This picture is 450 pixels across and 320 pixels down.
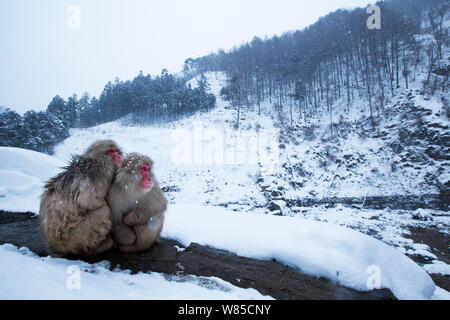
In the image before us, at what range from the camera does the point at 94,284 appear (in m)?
1.66

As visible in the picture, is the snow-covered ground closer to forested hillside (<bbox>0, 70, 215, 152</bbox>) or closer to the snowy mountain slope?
the snowy mountain slope

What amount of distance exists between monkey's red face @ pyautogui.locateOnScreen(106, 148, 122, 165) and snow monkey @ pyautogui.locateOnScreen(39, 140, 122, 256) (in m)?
0.16

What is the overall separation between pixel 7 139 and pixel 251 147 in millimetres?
28812

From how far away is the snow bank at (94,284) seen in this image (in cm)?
134

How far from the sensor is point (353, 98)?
33.2 metres

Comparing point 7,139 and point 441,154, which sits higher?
point 7,139

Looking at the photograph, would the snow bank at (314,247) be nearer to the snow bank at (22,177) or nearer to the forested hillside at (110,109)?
the snow bank at (22,177)

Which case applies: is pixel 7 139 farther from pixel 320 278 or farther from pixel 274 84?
pixel 274 84

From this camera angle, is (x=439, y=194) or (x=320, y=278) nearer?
(x=320, y=278)

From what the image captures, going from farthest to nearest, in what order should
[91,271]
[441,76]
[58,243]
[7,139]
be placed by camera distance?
[441,76]
[7,139]
[58,243]
[91,271]

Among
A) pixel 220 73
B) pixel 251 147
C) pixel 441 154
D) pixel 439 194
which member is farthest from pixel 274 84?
pixel 439 194

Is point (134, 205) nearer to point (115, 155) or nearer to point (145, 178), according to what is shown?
point (145, 178)

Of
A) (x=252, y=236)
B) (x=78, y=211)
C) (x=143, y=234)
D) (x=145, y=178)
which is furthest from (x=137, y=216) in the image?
(x=252, y=236)

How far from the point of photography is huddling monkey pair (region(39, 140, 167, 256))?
209 centimetres
